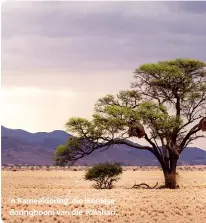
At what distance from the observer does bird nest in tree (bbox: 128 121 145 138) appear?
108ft

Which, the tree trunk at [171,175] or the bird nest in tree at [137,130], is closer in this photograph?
the bird nest in tree at [137,130]

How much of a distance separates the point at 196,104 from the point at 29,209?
1583cm

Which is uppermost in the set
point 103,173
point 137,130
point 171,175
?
point 137,130

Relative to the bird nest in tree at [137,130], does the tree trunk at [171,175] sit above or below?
below

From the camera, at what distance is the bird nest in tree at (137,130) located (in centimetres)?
3306

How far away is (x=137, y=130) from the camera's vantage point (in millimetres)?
33188

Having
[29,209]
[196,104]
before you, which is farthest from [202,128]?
[29,209]

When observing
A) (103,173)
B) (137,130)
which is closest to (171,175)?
(137,130)

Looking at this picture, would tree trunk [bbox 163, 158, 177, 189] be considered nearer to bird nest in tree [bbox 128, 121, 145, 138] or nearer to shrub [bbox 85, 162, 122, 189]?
bird nest in tree [bbox 128, 121, 145, 138]

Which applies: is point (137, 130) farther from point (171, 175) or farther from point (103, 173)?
point (171, 175)

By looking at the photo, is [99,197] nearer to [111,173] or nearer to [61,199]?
[61,199]

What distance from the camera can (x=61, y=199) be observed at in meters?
21.8

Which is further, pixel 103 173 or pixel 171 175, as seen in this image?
pixel 171 175

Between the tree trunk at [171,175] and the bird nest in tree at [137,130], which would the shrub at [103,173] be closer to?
the bird nest in tree at [137,130]
